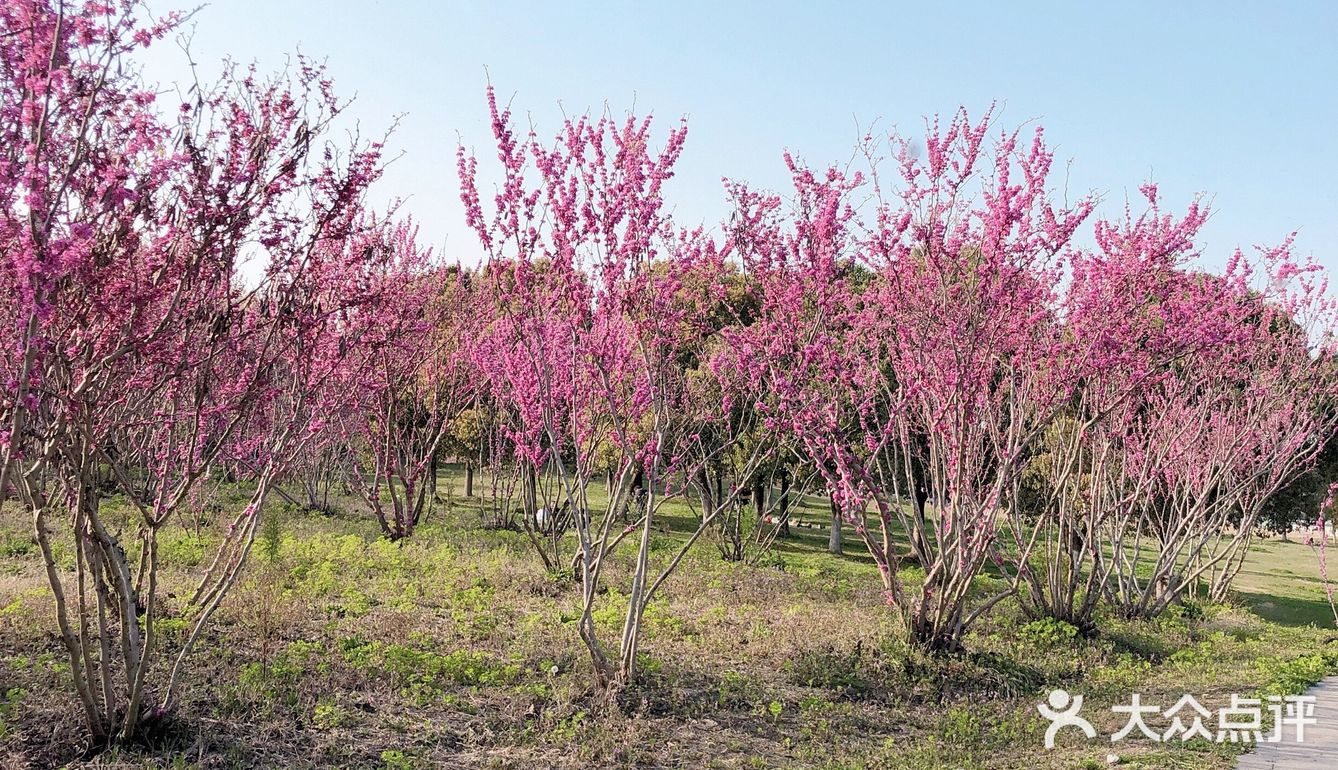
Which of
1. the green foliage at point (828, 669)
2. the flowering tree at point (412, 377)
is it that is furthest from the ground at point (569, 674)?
the flowering tree at point (412, 377)

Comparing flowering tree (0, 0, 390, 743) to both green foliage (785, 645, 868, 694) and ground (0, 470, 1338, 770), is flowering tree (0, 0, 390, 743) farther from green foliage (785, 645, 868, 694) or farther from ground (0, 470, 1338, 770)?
green foliage (785, 645, 868, 694)

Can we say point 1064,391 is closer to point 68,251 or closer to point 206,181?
point 206,181

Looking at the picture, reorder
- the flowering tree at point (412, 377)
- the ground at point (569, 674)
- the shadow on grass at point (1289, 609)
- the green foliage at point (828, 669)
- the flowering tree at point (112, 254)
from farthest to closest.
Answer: the shadow on grass at point (1289, 609), the flowering tree at point (412, 377), the green foliage at point (828, 669), the ground at point (569, 674), the flowering tree at point (112, 254)

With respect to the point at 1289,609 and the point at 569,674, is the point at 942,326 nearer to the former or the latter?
the point at 569,674

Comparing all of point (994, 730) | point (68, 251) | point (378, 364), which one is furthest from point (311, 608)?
point (994, 730)

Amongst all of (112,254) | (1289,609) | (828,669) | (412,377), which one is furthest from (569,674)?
(1289,609)

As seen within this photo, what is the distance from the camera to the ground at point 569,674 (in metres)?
4.46

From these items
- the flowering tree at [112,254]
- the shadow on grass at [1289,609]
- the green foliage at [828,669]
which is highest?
the flowering tree at [112,254]

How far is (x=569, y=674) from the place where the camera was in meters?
5.67

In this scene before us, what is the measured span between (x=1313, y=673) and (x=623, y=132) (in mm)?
7163

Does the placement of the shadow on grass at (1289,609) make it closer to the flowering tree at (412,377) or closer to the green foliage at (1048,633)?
the green foliage at (1048,633)

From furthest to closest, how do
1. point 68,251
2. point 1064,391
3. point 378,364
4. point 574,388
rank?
point 378,364 → point 1064,391 → point 574,388 → point 68,251

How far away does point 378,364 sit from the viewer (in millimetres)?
10148

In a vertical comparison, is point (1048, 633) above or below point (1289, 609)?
above
